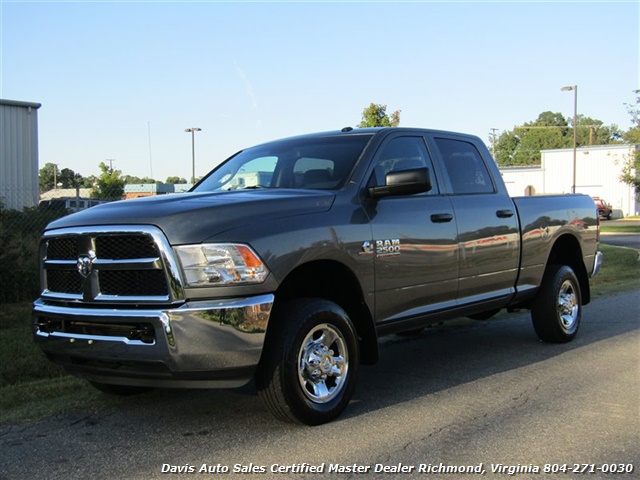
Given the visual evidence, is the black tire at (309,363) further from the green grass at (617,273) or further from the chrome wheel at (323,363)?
the green grass at (617,273)

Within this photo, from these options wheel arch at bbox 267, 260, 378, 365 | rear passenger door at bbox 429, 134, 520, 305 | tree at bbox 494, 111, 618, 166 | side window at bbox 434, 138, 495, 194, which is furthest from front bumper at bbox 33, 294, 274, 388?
tree at bbox 494, 111, 618, 166

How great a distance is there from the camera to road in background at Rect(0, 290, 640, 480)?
12.5 ft

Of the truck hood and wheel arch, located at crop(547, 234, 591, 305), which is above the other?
the truck hood

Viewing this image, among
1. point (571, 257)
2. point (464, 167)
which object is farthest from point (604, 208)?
point (464, 167)

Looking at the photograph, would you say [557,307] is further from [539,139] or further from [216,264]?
[539,139]

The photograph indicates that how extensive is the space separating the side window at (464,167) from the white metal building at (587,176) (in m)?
44.9

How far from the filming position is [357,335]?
194 inches

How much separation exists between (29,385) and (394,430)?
3.07 meters

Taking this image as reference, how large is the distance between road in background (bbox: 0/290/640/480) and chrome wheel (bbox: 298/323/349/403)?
0.78 ft

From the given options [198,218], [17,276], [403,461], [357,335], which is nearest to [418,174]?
[357,335]

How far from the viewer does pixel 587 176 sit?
5331 cm

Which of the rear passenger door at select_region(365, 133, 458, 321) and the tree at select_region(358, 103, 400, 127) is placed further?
the tree at select_region(358, 103, 400, 127)

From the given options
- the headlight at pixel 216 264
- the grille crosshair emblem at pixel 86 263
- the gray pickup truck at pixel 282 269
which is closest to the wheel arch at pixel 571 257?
the gray pickup truck at pixel 282 269

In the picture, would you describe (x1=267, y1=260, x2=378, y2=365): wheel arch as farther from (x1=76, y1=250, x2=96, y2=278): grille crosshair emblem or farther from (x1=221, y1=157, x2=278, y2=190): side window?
(x1=76, y1=250, x2=96, y2=278): grille crosshair emblem
